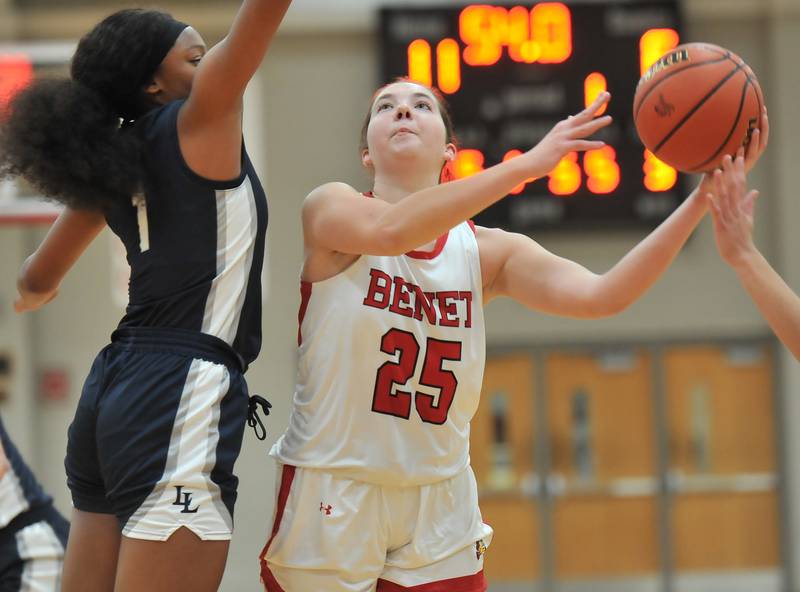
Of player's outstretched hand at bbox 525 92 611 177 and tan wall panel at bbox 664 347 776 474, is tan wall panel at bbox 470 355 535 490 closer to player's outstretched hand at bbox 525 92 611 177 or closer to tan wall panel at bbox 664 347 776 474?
tan wall panel at bbox 664 347 776 474

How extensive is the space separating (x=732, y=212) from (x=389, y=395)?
36.3 inches

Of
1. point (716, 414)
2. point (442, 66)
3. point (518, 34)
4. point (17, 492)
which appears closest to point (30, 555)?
point (17, 492)

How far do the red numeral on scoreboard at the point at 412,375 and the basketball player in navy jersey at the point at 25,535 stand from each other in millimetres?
1125

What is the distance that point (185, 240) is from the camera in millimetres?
2299

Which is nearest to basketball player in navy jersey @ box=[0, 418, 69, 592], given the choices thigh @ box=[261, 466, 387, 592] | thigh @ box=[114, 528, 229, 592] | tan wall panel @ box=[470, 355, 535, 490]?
thigh @ box=[261, 466, 387, 592]

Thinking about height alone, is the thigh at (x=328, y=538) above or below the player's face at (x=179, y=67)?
below

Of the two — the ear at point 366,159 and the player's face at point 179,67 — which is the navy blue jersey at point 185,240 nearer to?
the player's face at point 179,67

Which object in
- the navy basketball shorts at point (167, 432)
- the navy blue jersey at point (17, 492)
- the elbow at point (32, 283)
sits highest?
the elbow at point (32, 283)

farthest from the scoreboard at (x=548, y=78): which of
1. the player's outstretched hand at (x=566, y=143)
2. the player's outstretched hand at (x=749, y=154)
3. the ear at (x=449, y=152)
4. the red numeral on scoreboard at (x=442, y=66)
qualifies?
the player's outstretched hand at (x=566, y=143)

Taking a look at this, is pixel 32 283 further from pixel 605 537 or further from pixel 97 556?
pixel 605 537

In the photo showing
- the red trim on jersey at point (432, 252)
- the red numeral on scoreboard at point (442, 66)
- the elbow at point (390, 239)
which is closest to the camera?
the elbow at point (390, 239)

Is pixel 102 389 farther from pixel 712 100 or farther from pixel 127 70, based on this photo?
pixel 712 100

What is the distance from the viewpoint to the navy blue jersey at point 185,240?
2293mm

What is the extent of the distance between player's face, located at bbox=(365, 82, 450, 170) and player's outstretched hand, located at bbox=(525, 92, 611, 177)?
0.53 metres
